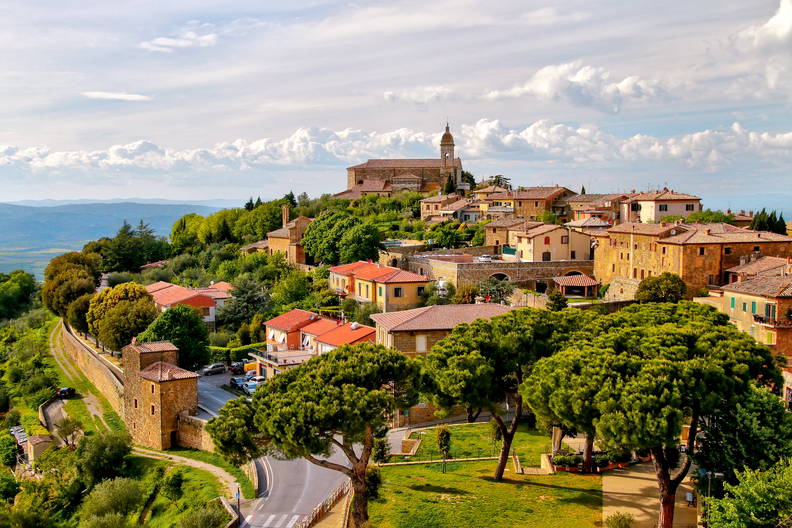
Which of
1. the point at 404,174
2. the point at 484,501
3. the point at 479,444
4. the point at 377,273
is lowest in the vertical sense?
the point at 479,444

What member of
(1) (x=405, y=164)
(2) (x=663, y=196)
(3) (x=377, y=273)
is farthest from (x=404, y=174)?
(3) (x=377, y=273)

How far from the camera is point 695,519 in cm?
1894

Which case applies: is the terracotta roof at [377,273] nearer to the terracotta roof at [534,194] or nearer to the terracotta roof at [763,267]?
the terracotta roof at [763,267]

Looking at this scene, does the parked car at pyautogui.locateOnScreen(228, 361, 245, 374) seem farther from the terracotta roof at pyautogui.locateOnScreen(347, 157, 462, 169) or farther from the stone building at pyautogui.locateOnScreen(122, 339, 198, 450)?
the terracotta roof at pyautogui.locateOnScreen(347, 157, 462, 169)

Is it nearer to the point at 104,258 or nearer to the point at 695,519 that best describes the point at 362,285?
the point at 695,519

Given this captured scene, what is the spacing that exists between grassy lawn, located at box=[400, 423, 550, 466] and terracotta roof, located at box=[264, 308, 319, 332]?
15.8m

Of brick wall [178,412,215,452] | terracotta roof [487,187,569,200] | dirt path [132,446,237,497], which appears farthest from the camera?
terracotta roof [487,187,569,200]

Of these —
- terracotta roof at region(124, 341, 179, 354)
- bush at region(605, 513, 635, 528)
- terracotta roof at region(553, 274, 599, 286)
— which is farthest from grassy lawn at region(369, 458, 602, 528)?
terracotta roof at region(553, 274, 599, 286)

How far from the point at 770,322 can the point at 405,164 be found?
76035 millimetres

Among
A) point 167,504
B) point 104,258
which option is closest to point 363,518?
point 167,504

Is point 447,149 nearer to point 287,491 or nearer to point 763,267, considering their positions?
point 763,267

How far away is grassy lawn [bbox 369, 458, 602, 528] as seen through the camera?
19.2m

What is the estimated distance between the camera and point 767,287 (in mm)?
30719

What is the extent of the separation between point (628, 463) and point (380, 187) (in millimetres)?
75311
